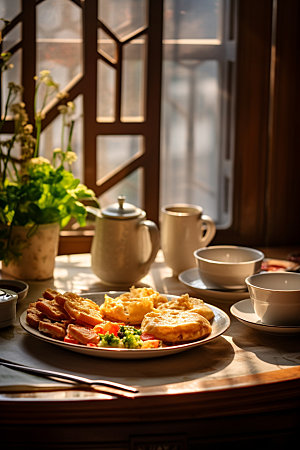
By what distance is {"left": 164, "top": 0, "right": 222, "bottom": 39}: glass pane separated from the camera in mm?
2145

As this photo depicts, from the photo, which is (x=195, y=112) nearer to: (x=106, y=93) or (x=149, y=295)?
(x=106, y=93)

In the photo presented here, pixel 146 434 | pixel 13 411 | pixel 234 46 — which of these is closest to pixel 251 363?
pixel 146 434

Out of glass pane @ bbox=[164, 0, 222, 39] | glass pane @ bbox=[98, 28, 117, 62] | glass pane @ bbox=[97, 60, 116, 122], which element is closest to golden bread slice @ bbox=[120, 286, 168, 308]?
glass pane @ bbox=[97, 60, 116, 122]

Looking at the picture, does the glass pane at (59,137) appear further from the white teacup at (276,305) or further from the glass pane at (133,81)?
the white teacup at (276,305)

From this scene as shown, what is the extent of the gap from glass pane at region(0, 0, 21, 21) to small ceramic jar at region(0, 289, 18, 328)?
3.02ft

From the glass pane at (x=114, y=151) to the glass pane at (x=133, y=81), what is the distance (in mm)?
77

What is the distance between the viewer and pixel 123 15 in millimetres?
2088

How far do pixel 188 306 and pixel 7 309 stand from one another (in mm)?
377

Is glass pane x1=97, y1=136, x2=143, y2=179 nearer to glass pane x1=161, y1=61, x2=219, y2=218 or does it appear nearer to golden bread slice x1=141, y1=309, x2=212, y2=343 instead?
glass pane x1=161, y1=61, x2=219, y2=218

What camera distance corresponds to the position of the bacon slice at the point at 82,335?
4.29ft

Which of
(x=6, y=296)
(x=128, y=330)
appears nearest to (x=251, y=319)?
(x=128, y=330)

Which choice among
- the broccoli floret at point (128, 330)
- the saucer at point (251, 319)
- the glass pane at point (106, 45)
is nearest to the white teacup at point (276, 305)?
the saucer at point (251, 319)

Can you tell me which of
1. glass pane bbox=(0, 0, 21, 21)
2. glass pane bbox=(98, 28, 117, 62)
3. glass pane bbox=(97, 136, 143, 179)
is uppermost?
glass pane bbox=(0, 0, 21, 21)

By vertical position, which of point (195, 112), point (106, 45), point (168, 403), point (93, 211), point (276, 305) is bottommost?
point (168, 403)
